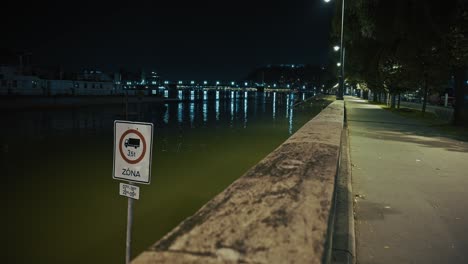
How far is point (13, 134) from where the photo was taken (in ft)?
80.9

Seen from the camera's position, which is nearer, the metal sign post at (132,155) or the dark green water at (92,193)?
the metal sign post at (132,155)

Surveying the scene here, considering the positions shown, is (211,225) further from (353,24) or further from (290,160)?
(353,24)

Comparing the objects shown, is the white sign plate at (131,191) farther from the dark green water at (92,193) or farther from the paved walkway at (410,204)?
the paved walkway at (410,204)

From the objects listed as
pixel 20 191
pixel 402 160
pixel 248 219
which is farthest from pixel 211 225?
pixel 20 191

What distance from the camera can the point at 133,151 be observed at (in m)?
4.88

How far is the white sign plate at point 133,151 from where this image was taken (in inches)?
187

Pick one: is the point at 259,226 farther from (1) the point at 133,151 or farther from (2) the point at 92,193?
(2) the point at 92,193

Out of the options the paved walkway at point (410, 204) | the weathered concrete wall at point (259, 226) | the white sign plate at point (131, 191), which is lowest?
the paved walkway at point (410, 204)

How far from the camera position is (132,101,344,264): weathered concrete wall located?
2.52 meters

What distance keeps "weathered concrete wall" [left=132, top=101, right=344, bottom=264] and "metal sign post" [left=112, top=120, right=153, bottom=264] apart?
1193 millimetres

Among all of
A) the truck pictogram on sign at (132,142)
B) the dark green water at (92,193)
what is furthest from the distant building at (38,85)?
the truck pictogram on sign at (132,142)

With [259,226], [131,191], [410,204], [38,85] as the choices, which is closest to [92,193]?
[131,191]

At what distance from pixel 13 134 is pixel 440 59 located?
24.1 m

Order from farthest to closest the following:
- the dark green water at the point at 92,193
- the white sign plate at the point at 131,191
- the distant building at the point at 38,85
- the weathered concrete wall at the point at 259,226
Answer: the distant building at the point at 38,85 < the dark green water at the point at 92,193 < the white sign plate at the point at 131,191 < the weathered concrete wall at the point at 259,226
